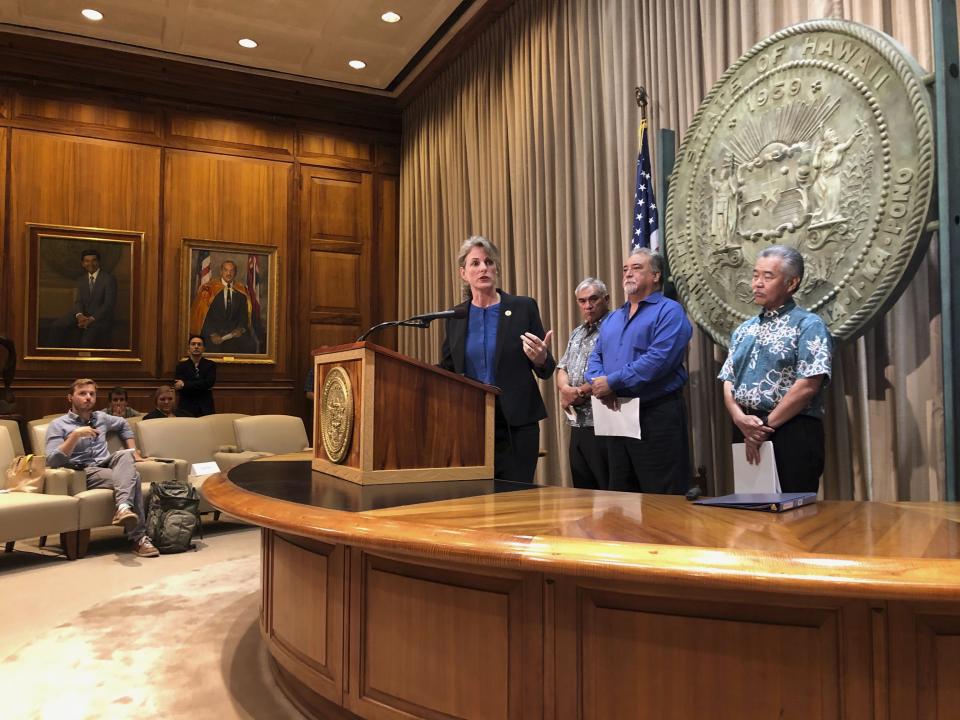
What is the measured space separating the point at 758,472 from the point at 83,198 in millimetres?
7419

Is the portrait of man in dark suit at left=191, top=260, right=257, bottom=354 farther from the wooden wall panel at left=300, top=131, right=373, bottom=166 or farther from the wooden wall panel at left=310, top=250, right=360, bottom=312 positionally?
the wooden wall panel at left=300, top=131, right=373, bottom=166

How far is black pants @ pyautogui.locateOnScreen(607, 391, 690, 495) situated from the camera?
11.0ft

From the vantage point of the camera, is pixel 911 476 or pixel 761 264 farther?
pixel 911 476

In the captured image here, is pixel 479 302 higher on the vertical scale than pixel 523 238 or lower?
lower

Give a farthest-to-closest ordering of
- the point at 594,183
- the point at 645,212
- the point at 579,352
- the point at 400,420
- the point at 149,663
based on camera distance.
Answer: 1. the point at 594,183
2. the point at 645,212
3. the point at 579,352
4. the point at 149,663
5. the point at 400,420

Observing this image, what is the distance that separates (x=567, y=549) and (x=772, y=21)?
3619mm

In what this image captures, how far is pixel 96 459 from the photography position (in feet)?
17.2

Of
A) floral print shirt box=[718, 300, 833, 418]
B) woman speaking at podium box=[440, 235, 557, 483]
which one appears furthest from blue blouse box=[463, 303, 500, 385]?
floral print shirt box=[718, 300, 833, 418]

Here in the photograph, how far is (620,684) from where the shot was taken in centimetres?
149

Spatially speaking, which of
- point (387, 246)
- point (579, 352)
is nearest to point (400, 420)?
point (579, 352)

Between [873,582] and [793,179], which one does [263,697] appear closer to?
[873,582]

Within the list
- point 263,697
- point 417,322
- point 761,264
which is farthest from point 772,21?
point 263,697

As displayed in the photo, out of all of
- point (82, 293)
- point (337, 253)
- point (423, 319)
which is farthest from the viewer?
point (337, 253)

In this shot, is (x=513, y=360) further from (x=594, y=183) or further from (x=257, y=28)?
(x=257, y=28)
